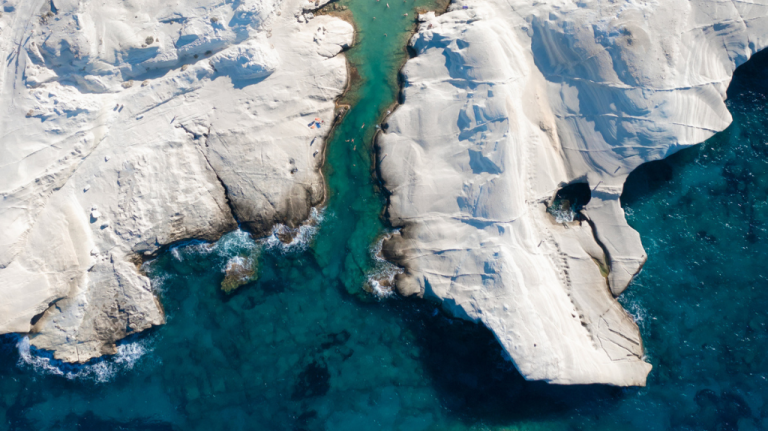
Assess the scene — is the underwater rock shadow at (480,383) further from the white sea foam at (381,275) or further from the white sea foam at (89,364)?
the white sea foam at (89,364)

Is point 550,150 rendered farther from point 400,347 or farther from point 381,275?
point 400,347

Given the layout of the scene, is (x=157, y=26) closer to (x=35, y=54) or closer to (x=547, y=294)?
(x=35, y=54)

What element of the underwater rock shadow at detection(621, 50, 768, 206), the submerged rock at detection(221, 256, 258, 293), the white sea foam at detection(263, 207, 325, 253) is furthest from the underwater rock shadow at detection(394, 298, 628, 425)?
the underwater rock shadow at detection(621, 50, 768, 206)

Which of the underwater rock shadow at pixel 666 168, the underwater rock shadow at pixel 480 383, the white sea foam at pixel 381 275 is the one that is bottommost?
the underwater rock shadow at pixel 480 383

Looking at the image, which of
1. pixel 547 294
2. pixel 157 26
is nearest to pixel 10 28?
pixel 157 26

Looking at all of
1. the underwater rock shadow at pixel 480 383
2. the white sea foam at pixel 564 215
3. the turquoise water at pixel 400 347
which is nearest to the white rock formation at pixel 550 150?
the white sea foam at pixel 564 215

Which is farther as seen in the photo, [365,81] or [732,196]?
[365,81]
